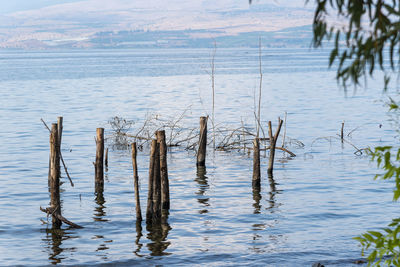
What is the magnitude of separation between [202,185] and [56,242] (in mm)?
9155

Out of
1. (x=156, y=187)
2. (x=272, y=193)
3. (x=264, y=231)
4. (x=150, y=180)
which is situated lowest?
(x=264, y=231)

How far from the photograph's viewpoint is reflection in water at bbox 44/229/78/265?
1572cm

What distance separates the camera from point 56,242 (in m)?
16.9

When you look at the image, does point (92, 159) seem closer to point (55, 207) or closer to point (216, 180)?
point (216, 180)

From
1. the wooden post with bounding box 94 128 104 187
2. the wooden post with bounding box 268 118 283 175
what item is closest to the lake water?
the wooden post with bounding box 94 128 104 187

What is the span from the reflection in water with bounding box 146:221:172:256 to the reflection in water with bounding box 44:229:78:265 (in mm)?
2168

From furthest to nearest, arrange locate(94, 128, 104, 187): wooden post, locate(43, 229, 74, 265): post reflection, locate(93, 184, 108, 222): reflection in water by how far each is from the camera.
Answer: locate(94, 128, 104, 187): wooden post → locate(93, 184, 108, 222): reflection in water → locate(43, 229, 74, 265): post reflection

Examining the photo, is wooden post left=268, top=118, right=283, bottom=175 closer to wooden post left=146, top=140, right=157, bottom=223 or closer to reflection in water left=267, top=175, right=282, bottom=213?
reflection in water left=267, top=175, right=282, bottom=213

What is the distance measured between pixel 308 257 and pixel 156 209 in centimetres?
449

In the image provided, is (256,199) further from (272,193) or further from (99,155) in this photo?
(99,155)

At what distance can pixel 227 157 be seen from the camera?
31.5 metres

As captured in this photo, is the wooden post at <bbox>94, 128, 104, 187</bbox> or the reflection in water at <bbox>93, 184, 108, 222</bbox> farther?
the wooden post at <bbox>94, 128, 104, 187</bbox>

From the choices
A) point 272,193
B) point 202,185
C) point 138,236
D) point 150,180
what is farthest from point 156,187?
point 202,185

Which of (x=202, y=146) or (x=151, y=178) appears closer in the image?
(x=151, y=178)
